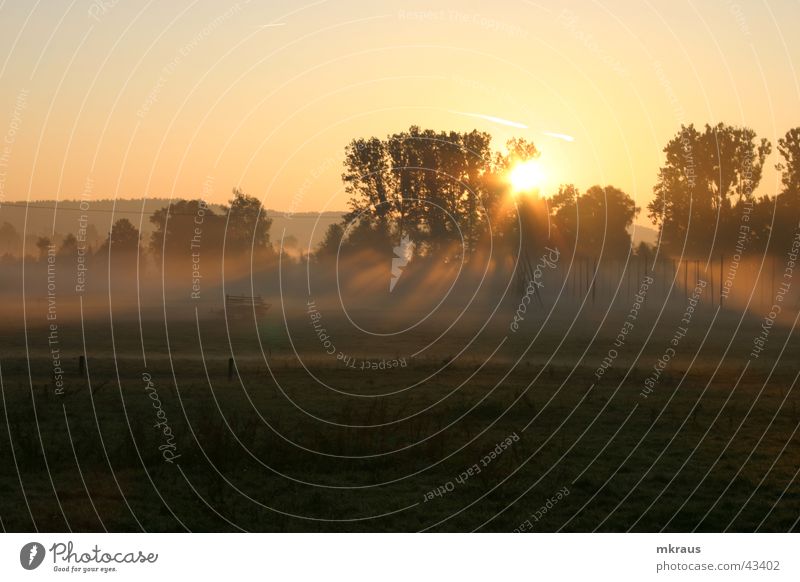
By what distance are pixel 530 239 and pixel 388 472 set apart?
280 ft

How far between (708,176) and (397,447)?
292 feet

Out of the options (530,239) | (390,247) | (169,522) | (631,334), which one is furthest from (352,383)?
(390,247)

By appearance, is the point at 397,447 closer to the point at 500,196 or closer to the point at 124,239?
the point at 500,196

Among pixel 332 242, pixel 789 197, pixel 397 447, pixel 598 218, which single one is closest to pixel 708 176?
pixel 789 197

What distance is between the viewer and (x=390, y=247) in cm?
11338

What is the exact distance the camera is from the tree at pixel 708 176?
10519cm
